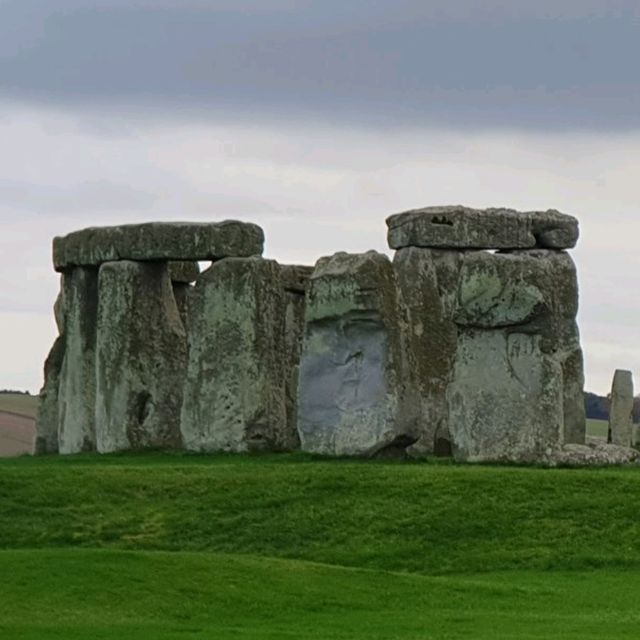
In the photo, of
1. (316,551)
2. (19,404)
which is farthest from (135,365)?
(19,404)

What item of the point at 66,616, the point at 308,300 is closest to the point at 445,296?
the point at 308,300

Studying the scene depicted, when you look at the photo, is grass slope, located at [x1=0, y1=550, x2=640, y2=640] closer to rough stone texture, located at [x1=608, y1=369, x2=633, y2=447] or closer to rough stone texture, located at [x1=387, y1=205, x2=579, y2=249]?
rough stone texture, located at [x1=608, y1=369, x2=633, y2=447]

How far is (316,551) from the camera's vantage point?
31484 mm

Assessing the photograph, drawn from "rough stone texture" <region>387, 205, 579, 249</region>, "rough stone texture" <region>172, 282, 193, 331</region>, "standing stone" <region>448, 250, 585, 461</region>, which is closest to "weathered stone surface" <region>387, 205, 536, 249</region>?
"rough stone texture" <region>387, 205, 579, 249</region>

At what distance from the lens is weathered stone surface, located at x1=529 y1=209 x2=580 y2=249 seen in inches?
1780

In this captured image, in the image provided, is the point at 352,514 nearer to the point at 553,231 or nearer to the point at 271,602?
the point at 271,602

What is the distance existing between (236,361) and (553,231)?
6.75 metres

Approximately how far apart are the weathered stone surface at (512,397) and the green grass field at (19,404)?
25564mm

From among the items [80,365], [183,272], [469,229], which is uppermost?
[469,229]

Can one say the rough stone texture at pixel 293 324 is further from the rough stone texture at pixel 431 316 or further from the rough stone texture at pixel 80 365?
the rough stone texture at pixel 80 365

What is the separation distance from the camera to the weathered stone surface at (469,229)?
1777 inches

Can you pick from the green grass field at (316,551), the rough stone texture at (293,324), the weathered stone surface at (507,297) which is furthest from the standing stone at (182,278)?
the weathered stone surface at (507,297)

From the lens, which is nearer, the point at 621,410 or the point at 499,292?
the point at 499,292

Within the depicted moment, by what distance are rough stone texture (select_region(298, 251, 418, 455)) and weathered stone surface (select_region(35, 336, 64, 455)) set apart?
30.6 ft
